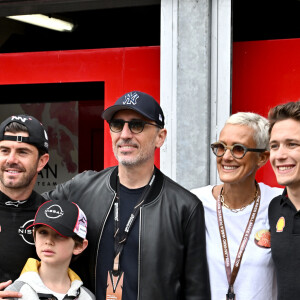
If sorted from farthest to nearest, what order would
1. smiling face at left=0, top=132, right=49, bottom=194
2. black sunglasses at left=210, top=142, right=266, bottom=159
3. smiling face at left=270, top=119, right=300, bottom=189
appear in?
black sunglasses at left=210, top=142, right=266, bottom=159 < smiling face at left=0, top=132, right=49, bottom=194 < smiling face at left=270, top=119, right=300, bottom=189

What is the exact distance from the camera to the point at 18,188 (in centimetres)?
323

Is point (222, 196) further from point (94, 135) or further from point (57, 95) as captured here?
point (57, 95)

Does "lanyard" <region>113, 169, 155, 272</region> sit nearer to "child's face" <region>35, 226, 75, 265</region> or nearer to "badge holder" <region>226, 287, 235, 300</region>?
"child's face" <region>35, 226, 75, 265</region>

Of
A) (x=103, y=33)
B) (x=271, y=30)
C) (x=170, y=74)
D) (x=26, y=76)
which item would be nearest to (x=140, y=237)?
(x=170, y=74)

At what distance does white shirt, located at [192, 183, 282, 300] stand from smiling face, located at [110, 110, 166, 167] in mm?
586

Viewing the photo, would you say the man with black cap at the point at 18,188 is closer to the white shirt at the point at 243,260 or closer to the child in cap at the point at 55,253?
the child in cap at the point at 55,253

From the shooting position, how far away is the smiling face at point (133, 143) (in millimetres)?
3287

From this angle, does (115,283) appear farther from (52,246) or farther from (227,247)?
(227,247)

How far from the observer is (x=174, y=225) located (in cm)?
326

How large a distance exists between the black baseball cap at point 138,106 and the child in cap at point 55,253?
2.08ft

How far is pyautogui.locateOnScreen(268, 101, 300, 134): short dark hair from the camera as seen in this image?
3.21 metres

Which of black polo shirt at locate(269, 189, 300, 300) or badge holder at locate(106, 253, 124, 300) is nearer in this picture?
black polo shirt at locate(269, 189, 300, 300)

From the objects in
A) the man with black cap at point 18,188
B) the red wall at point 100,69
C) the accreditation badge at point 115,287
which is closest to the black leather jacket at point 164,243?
the accreditation badge at point 115,287

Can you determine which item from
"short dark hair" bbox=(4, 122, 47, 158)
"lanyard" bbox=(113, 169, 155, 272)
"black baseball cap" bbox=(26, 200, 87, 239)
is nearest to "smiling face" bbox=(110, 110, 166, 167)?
"lanyard" bbox=(113, 169, 155, 272)
